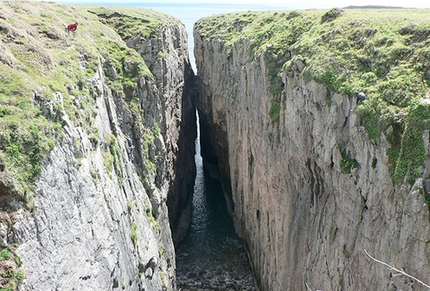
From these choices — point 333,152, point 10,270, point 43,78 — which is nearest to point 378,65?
point 333,152

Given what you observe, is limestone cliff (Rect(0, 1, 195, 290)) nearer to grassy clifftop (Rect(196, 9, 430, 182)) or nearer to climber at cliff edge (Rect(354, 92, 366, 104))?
grassy clifftop (Rect(196, 9, 430, 182))

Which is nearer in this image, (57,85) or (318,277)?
(57,85)

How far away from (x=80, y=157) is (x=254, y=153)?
17.7 m

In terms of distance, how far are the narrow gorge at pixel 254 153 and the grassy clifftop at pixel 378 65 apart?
0.08 metres

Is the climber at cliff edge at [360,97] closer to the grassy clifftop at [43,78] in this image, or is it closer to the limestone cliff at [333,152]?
the limestone cliff at [333,152]

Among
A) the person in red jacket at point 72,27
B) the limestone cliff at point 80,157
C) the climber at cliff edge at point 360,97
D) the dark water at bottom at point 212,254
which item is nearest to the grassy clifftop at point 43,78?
the limestone cliff at point 80,157

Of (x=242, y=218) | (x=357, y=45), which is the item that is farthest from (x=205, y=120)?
(x=357, y=45)

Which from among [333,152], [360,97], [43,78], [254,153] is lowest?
[254,153]

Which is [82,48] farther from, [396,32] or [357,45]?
[396,32]

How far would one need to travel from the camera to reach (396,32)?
19.8 m

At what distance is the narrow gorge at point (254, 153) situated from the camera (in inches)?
574

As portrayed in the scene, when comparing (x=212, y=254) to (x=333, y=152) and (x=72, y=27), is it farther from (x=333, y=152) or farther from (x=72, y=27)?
(x=72, y=27)

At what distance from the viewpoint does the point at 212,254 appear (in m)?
38.5

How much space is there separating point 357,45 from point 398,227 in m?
10.8
